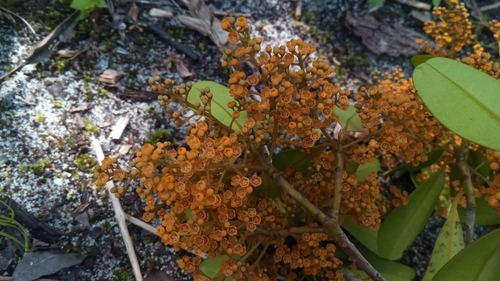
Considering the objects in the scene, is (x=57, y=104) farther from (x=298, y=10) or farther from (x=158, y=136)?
(x=298, y=10)

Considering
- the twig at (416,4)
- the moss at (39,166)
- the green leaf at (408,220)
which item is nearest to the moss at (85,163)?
the moss at (39,166)

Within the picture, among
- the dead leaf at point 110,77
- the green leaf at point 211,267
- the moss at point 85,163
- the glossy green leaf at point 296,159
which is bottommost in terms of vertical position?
the green leaf at point 211,267

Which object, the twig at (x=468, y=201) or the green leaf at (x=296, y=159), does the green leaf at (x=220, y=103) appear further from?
the twig at (x=468, y=201)

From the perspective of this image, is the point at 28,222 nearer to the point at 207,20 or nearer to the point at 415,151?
the point at 207,20

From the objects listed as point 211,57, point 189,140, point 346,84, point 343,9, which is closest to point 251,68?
point 211,57

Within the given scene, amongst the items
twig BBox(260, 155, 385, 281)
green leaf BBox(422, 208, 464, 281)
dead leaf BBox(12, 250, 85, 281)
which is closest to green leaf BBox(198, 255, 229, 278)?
twig BBox(260, 155, 385, 281)
